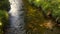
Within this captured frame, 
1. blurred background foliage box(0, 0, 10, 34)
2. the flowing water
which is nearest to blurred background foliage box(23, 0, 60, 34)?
the flowing water

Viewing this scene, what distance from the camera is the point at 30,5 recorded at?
1853 cm

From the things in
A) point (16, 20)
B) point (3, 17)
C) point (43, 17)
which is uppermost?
point (3, 17)

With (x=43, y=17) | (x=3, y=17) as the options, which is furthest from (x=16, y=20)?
(x=43, y=17)

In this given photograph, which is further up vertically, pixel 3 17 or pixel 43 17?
pixel 3 17

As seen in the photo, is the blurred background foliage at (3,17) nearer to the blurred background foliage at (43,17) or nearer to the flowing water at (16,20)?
the flowing water at (16,20)

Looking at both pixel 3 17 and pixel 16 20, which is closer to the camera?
pixel 3 17

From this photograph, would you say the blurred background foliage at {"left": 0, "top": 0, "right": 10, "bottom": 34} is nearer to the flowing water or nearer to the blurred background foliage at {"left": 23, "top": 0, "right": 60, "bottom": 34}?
the flowing water

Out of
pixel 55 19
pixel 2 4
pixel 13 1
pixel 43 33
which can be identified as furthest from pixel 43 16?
pixel 13 1

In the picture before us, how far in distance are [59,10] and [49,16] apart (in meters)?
1.54

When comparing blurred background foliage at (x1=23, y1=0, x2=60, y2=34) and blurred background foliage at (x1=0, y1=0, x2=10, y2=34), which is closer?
blurred background foliage at (x1=0, y1=0, x2=10, y2=34)

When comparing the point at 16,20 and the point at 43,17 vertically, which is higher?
the point at 43,17

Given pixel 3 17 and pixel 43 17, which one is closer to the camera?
pixel 3 17

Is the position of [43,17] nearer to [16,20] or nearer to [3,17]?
[16,20]

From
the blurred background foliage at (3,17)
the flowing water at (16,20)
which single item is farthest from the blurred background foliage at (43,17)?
the blurred background foliage at (3,17)
